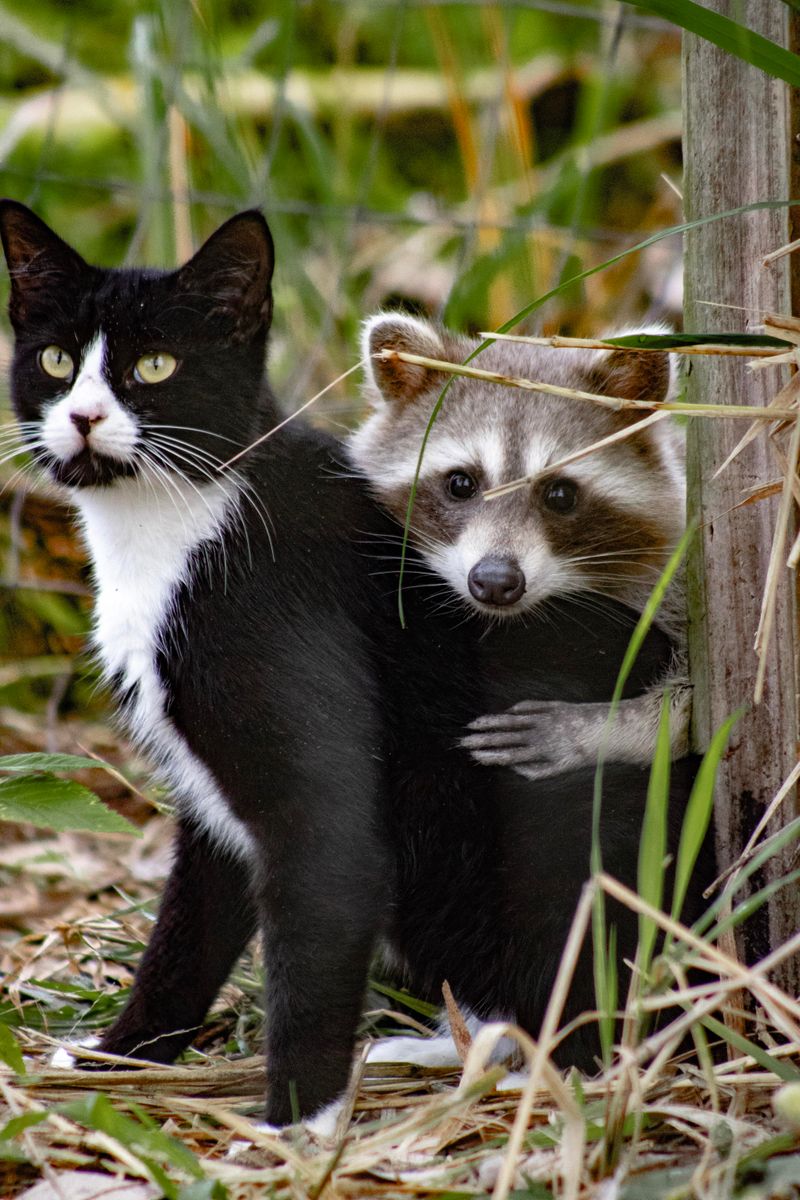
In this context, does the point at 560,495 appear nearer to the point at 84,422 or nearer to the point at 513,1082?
the point at 84,422

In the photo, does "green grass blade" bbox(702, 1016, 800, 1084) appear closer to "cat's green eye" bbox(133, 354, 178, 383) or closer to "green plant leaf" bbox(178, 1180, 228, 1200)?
"green plant leaf" bbox(178, 1180, 228, 1200)

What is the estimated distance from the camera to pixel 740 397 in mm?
2418

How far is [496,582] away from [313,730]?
19.3 inches

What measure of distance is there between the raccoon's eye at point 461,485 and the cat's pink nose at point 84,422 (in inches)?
32.9

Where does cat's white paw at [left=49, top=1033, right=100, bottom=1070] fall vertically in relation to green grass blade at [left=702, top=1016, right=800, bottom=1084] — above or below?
below

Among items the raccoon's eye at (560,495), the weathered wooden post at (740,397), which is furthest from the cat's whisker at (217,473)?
the weathered wooden post at (740,397)

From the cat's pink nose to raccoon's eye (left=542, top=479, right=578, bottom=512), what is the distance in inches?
39.1

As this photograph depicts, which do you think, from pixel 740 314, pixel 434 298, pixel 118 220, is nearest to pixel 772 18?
pixel 740 314

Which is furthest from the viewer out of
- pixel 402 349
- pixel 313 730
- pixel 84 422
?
pixel 402 349

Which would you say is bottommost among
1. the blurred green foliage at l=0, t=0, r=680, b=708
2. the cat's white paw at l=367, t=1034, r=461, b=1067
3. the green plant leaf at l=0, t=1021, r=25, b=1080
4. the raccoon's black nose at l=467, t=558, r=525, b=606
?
the cat's white paw at l=367, t=1034, r=461, b=1067

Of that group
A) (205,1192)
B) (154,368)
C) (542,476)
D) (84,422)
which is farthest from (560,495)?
(205,1192)

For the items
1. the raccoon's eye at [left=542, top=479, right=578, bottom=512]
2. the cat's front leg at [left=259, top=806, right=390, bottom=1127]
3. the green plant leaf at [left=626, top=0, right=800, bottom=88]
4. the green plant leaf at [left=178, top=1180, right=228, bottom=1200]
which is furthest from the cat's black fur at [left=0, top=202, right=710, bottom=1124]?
the green plant leaf at [left=626, top=0, right=800, bottom=88]

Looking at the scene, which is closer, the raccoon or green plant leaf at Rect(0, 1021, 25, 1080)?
green plant leaf at Rect(0, 1021, 25, 1080)

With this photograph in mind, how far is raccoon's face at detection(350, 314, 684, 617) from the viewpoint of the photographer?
2.99 m
